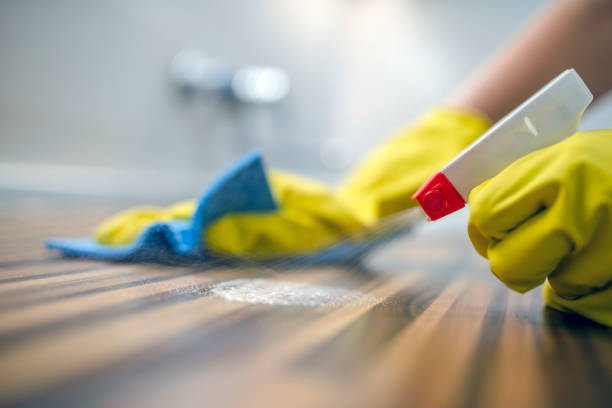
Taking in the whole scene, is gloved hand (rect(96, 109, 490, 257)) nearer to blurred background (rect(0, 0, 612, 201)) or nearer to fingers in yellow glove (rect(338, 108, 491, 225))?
fingers in yellow glove (rect(338, 108, 491, 225))

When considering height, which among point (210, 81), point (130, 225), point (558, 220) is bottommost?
point (558, 220)

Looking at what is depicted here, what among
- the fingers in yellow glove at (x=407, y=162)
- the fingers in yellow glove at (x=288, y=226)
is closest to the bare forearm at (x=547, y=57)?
the fingers in yellow glove at (x=407, y=162)

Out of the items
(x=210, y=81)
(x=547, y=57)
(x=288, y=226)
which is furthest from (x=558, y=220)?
(x=210, y=81)

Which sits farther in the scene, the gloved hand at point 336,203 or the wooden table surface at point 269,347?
the gloved hand at point 336,203

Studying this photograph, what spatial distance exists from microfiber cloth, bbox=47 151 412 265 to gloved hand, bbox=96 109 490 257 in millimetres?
11

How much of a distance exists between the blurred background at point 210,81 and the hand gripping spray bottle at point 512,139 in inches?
1.4

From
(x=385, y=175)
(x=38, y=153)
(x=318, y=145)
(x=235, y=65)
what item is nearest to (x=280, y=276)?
(x=385, y=175)

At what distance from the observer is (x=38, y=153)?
1015mm

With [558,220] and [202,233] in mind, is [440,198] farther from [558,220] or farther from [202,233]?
[202,233]

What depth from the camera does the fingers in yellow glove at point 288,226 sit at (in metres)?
0.41

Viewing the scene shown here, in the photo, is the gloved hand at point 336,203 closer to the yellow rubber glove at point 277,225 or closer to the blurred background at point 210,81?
the yellow rubber glove at point 277,225

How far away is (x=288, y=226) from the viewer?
44 cm

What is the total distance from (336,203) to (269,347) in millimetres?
316

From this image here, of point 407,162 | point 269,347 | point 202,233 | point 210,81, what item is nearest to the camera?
point 269,347
